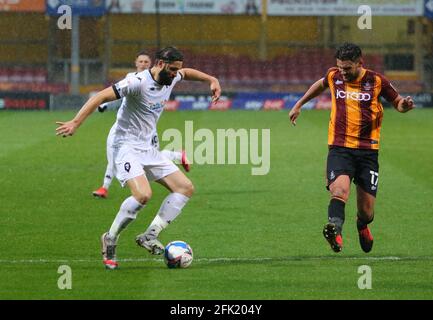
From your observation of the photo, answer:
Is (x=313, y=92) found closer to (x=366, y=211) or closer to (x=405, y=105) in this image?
(x=405, y=105)

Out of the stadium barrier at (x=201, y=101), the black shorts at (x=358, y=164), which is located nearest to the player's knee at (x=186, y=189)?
the black shorts at (x=358, y=164)

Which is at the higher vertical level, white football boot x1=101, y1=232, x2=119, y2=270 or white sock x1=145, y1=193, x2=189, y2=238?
white sock x1=145, y1=193, x2=189, y2=238

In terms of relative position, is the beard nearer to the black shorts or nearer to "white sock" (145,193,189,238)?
"white sock" (145,193,189,238)

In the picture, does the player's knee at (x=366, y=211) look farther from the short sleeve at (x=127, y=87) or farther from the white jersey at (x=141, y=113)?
the short sleeve at (x=127, y=87)

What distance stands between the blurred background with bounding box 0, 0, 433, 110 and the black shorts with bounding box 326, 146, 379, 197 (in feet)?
105

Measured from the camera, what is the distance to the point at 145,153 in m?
11.4

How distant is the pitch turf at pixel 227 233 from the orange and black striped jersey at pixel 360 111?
1.16 meters

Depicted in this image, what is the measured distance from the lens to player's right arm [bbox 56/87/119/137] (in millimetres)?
10328

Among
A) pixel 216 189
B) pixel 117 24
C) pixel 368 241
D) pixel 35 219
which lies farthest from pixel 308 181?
pixel 117 24

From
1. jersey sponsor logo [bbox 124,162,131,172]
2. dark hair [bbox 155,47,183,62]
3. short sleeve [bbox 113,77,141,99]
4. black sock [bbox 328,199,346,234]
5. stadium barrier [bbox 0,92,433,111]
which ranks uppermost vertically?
dark hair [bbox 155,47,183,62]

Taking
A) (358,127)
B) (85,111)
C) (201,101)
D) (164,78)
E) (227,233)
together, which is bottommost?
(201,101)

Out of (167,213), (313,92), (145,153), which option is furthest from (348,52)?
(167,213)

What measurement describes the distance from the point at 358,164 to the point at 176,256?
2.09 m

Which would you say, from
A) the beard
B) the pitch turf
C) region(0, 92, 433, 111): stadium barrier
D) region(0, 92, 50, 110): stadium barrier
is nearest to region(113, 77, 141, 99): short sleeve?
the beard
